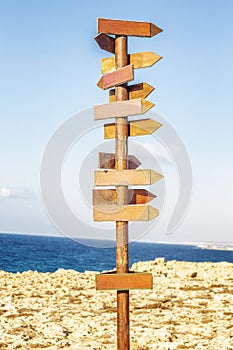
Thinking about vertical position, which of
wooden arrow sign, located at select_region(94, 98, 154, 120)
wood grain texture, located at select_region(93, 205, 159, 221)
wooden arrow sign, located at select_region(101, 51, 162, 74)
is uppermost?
wooden arrow sign, located at select_region(101, 51, 162, 74)

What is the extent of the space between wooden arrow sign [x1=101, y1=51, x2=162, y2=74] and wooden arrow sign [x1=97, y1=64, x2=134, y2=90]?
0.13 meters

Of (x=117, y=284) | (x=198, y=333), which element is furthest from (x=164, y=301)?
(x=117, y=284)

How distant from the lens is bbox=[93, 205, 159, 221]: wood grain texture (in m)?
6.64

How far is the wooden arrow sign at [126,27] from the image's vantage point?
684 cm

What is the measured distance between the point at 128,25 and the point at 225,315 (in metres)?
6.86

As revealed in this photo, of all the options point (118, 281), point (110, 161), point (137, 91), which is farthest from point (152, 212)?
point (137, 91)

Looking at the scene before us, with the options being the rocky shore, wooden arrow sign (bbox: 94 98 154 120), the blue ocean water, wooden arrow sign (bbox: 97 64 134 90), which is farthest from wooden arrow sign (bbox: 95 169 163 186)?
the blue ocean water

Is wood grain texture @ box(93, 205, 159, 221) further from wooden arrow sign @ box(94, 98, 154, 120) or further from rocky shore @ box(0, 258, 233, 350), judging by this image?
rocky shore @ box(0, 258, 233, 350)

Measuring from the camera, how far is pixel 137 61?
22.7 ft

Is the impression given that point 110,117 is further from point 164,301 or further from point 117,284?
point 164,301

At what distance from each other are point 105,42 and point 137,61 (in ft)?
1.74

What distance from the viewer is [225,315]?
420 inches

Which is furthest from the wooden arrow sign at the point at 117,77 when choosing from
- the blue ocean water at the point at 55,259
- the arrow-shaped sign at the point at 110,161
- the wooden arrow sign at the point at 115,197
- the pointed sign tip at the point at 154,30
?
the blue ocean water at the point at 55,259

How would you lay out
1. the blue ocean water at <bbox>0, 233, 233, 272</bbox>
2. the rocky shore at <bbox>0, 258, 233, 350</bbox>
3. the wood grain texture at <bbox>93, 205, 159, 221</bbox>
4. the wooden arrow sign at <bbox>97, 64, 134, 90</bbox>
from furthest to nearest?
1. the blue ocean water at <bbox>0, 233, 233, 272</bbox>
2. the rocky shore at <bbox>0, 258, 233, 350</bbox>
3. the wooden arrow sign at <bbox>97, 64, 134, 90</bbox>
4. the wood grain texture at <bbox>93, 205, 159, 221</bbox>
